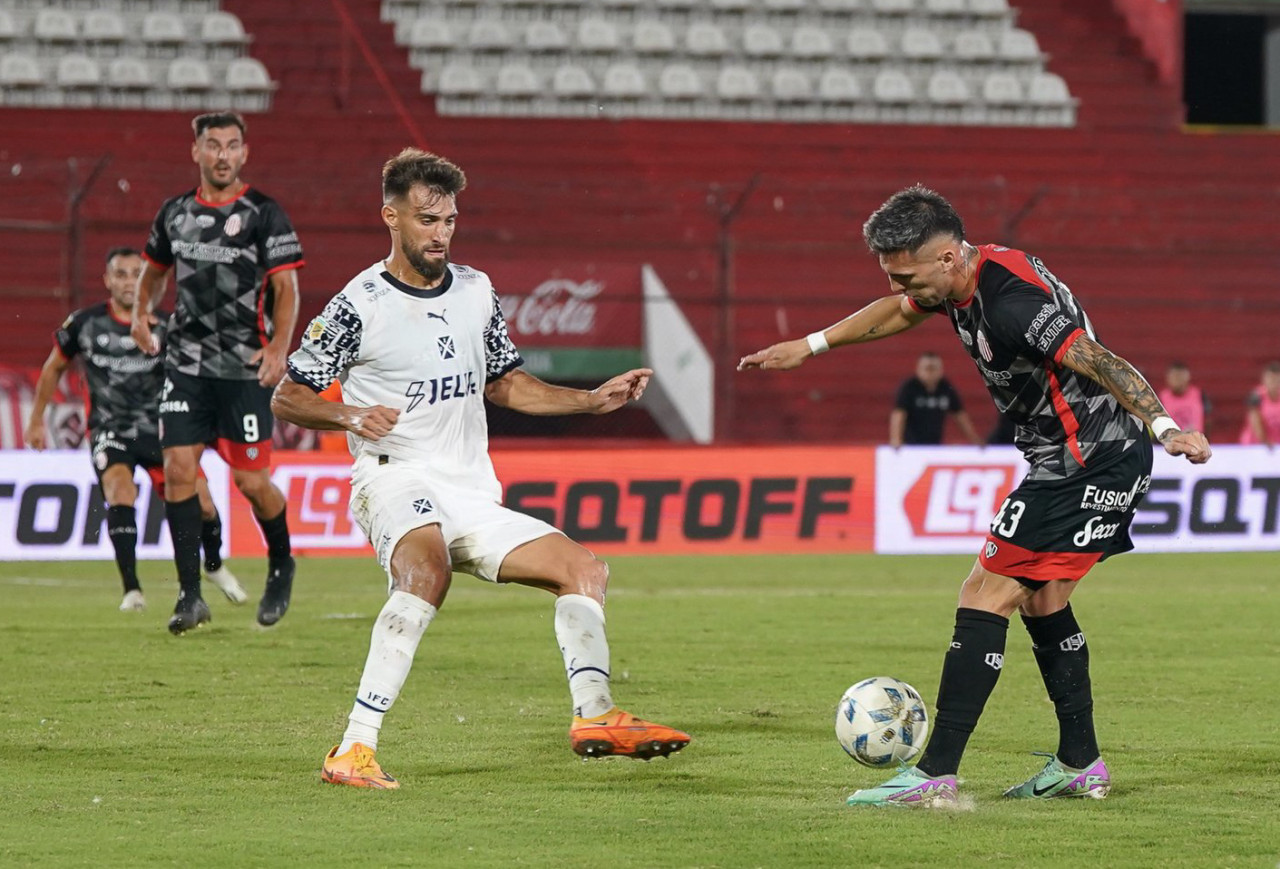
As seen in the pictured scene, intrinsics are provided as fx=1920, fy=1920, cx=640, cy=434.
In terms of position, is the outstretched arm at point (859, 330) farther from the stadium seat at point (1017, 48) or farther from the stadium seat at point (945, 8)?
the stadium seat at point (945, 8)

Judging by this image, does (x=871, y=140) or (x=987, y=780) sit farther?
(x=871, y=140)

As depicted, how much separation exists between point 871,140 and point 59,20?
10.3 m

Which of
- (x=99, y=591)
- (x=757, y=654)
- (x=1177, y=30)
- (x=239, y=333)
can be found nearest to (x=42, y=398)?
A: (x=99, y=591)

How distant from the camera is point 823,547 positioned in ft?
57.5

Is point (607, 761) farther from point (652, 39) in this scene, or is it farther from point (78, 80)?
point (652, 39)

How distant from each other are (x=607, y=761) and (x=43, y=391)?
704 centimetres

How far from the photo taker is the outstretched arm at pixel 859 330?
6.32 metres

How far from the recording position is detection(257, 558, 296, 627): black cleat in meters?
10.3

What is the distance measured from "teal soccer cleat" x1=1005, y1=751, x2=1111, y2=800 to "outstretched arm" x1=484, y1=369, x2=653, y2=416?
1.73 metres

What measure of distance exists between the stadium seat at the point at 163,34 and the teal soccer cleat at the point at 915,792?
20058 mm

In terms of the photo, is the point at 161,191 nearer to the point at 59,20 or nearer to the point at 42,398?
the point at 59,20

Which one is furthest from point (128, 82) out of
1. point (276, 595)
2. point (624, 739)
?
point (624, 739)

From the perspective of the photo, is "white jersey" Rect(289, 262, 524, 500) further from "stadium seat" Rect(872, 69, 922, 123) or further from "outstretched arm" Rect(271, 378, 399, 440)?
"stadium seat" Rect(872, 69, 922, 123)

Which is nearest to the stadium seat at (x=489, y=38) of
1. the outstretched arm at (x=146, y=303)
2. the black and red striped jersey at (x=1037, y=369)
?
the outstretched arm at (x=146, y=303)
